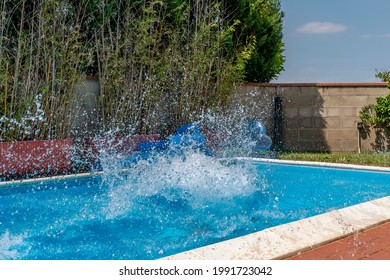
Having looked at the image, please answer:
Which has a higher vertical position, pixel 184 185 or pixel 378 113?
pixel 378 113

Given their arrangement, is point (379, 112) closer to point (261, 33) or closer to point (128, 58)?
point (261, 33)

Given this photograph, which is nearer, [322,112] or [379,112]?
[379,112]

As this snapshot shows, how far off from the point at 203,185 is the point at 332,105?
18.8 feet

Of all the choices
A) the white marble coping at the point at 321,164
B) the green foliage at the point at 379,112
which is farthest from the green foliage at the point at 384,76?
the white marble coping at the point at 321,164

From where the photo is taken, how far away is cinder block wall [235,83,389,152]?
9844 millimetres

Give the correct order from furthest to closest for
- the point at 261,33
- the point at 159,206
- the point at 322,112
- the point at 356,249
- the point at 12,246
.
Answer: the point at 322,112
the point at 261,33
the point at 159,206
the point at 12,246
the point at 356,249

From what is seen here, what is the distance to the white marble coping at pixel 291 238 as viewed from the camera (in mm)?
2656

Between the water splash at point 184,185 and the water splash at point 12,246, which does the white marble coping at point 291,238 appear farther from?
the water splash at point 184,185

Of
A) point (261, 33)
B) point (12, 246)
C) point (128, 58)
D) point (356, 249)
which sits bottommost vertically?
point (12, 246)

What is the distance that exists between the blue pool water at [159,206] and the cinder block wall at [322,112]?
3345mm

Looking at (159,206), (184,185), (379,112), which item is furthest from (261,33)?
(159,206)

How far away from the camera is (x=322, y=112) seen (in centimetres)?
988

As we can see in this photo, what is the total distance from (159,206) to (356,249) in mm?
2161
